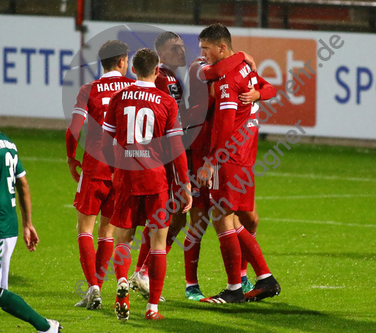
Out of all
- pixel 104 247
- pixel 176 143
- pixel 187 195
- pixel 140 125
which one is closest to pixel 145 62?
pixel 140 125

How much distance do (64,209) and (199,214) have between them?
426cm

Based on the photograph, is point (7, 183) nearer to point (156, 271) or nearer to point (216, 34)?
point (156, 271)

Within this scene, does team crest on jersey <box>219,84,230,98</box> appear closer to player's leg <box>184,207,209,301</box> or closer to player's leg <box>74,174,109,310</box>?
player's leg <box>184,207,209,301</box>

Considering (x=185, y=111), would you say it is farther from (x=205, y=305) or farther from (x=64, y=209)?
(x=64, y=209)

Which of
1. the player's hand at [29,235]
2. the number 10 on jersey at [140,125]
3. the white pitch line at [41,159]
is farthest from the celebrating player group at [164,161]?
the white pitch line at [41,159]

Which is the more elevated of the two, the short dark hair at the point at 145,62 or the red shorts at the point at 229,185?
the short dark hair at the point at 145,62

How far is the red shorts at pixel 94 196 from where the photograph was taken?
19.2ft

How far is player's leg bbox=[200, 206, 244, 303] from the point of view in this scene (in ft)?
19.4

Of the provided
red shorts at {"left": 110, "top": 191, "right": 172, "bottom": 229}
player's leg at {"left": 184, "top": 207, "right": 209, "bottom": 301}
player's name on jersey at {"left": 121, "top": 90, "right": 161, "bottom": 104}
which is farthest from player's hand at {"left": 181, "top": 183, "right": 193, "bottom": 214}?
player's leg at {"left": 184, "top": 207, "right": 209, "bottom": 301}

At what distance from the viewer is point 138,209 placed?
214 inches

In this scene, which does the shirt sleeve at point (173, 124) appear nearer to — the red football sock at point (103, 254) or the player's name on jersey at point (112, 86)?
the player's name on jersey at point (112, 86)

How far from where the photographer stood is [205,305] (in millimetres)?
5848

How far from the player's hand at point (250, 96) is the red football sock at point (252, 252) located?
3.43 ft

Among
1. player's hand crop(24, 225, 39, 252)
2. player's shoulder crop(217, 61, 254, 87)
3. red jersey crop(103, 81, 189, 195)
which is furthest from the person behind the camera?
player's shoulder crop(217, 61, 254, 87)
